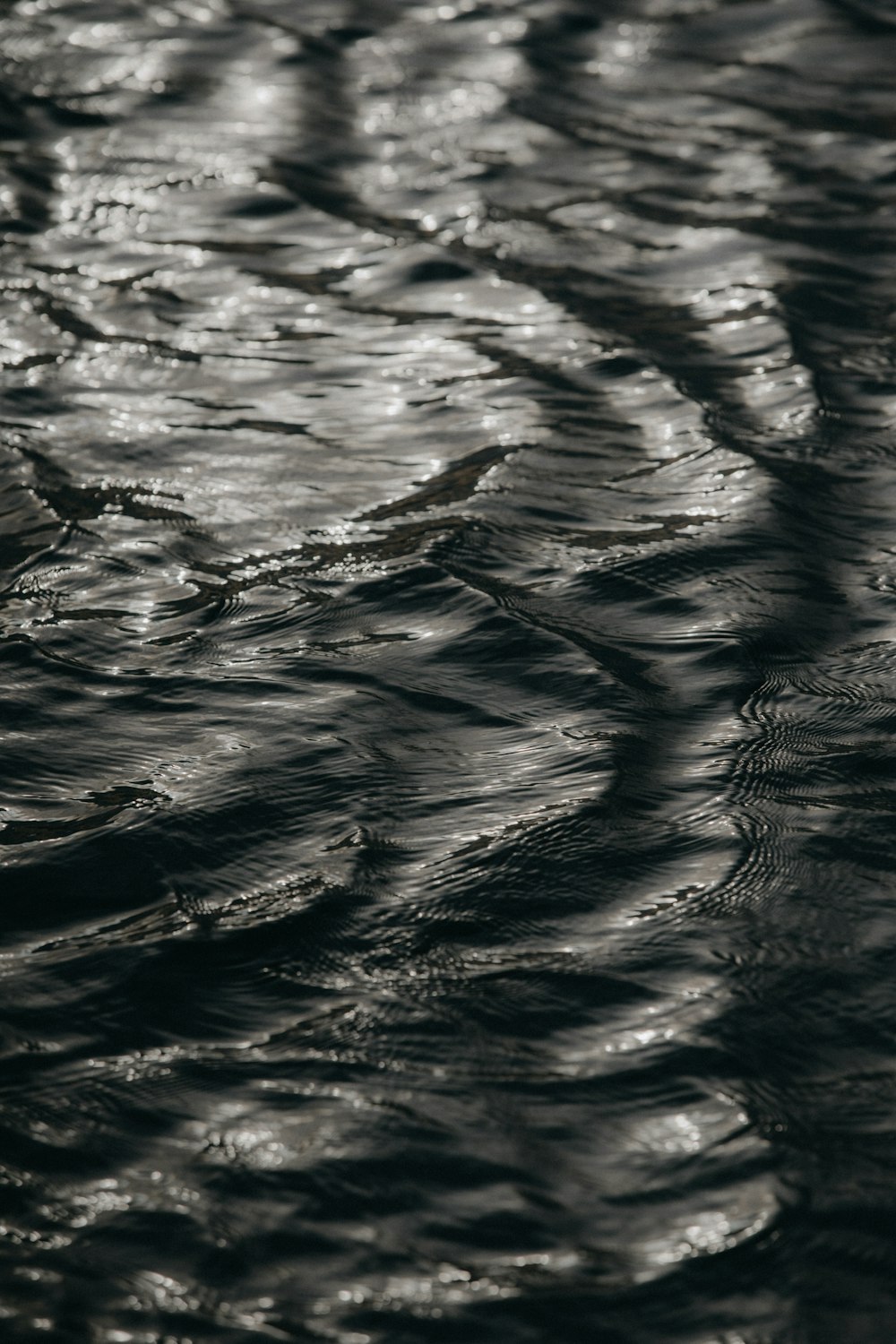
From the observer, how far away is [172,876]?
195 centimetres

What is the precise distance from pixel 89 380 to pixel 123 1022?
1.90 metres

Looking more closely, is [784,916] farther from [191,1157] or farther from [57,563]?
[57,563]

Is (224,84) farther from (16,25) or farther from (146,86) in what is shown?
(16,25)

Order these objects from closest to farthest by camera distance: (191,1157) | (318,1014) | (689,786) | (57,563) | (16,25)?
1. (191,1157)
2. (318,1014)
3. (689,786)
4. (57,563)
5. (16,25)

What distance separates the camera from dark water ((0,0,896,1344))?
1491 mm

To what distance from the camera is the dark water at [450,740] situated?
149cm

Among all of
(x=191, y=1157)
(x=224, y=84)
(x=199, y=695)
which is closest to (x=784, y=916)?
(x=191, y=1157)

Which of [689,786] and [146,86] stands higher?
[146,86]

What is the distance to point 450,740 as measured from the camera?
86.7 inches

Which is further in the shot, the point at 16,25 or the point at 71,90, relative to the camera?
the point at 16,25

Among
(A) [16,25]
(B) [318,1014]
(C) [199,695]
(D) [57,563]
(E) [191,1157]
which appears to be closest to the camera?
(E) [191,1157]

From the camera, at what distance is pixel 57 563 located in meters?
2.63

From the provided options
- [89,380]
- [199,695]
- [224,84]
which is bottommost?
[199,695]

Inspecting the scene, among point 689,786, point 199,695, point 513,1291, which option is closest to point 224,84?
point 199,695
